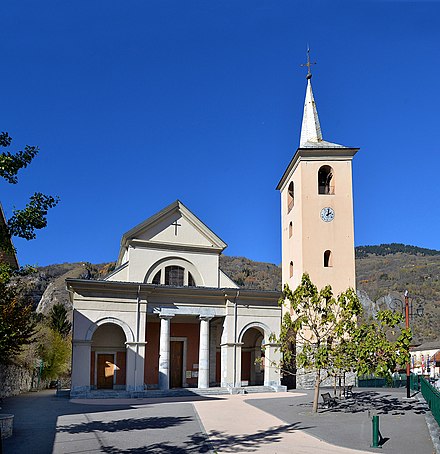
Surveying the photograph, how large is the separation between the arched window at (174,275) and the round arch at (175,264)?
0.26m

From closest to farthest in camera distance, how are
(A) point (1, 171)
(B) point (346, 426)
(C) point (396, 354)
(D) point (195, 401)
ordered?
(A) point (1, 171) < (B) point (346, 426) < (C) point (396, 354) < (D) point (195, 401)

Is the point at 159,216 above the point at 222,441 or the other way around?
above

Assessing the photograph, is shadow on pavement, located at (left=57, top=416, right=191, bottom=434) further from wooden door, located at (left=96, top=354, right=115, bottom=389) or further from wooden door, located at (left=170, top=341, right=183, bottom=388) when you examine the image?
wooden door, located at (left=170, top=341, right=183, bottom=388)

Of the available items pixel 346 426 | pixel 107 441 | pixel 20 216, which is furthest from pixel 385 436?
pixel 20 216

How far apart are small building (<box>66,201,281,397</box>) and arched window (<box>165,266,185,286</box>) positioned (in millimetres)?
61

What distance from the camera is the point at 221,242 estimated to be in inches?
1335

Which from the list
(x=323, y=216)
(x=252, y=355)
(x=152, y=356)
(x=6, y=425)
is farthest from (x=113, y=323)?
(x=6, y=425)

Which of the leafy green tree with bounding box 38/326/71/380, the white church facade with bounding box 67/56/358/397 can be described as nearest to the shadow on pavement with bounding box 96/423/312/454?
the white church facade with bounding box 67/56/358/397

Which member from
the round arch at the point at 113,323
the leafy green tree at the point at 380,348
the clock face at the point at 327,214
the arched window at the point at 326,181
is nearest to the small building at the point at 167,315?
the round arch at the point at 113,323

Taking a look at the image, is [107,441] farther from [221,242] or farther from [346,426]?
[221,242]

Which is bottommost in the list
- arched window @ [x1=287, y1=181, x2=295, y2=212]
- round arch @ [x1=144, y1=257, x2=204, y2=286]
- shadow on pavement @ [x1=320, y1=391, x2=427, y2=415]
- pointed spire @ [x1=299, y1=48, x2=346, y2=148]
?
shadow on pavement @ [x1=320, y1=391, x2=427, y2=415]

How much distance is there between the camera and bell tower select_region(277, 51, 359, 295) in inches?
1364

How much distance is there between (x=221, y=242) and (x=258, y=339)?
7292mm

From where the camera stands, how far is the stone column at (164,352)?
29.7m
